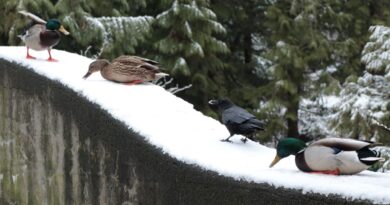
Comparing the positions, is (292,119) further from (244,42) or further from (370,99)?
(370,99)

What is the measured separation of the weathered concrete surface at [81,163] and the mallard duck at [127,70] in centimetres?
47

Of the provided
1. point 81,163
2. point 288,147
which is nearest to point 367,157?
point 288,147

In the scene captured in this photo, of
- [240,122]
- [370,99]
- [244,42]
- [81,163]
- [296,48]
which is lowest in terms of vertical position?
[81,163]

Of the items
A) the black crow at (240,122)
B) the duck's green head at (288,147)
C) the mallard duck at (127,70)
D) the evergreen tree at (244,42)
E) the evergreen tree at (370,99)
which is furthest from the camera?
the evergreen tree at (244,42)

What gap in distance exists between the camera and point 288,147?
383 cm

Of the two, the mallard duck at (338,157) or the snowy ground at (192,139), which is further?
the mallard duck at (338,157)

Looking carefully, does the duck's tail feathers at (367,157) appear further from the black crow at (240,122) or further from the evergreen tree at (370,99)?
the evergreen tree at (370,99)

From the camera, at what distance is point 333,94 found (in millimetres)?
12398

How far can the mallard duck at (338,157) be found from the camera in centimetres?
352

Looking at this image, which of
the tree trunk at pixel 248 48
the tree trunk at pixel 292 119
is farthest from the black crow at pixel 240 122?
the tree trunk at pixel 248 48

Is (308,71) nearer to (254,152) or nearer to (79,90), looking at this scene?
(79,90)

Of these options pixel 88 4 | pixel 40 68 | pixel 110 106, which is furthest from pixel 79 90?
pixel 88 4

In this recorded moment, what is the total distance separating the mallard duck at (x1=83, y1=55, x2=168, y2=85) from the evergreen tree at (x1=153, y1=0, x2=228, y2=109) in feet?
19.6

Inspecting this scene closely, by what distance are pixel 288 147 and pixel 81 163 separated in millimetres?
1912
